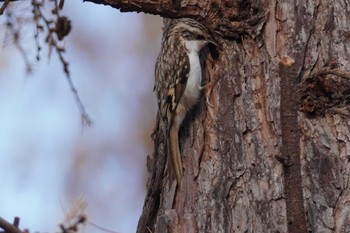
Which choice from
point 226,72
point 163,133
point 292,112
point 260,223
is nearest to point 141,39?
point 163,133

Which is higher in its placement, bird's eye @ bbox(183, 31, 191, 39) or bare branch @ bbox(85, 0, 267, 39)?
bird's eye @ bbox(183, 31, 191, 39)

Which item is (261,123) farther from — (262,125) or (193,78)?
(193,78)

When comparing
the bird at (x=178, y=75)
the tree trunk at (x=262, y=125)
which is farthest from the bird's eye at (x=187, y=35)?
the tree trunk at (x=262, y=125)

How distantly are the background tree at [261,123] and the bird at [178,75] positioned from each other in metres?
0.08

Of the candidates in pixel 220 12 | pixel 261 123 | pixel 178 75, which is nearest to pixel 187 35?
pixel 178 75

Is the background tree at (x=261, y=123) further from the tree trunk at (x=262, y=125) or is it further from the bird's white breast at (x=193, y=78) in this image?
the bird's white breast at (x=193, y=78)

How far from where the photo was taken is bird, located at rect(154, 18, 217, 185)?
2.78 metres

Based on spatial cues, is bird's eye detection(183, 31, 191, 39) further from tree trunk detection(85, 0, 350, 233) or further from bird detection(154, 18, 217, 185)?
tree trunk detection(85, 0, 350, 233)

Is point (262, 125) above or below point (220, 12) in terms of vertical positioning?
below

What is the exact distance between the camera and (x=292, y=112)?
143 centimetres

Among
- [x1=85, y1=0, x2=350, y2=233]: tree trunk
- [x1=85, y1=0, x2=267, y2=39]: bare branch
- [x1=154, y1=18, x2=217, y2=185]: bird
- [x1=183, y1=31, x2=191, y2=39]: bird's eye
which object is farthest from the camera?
[x1=183, y1=31, x2=191, y2=39]: bird's eye

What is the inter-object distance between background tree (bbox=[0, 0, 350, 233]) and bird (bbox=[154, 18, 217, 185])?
0.08 meters

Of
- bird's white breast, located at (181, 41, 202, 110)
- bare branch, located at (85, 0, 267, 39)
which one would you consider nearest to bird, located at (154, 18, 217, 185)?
bird's white breast, located at (181, 41, 202, 110)

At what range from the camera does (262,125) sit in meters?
2.45
